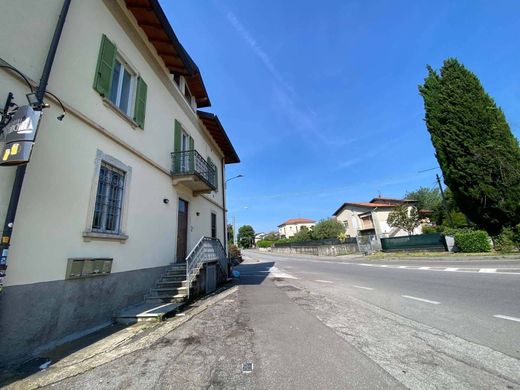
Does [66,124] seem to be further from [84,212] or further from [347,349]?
[347,349]

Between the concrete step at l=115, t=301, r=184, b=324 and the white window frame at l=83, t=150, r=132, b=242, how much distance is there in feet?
5.96

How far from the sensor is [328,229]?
47500 millimetres

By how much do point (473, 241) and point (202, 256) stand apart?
19.7 m

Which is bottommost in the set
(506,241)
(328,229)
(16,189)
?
(506,241)

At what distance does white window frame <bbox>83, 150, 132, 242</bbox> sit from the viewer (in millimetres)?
5591

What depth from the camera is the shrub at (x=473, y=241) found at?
17.6 meters

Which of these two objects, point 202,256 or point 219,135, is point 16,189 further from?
point 219,135

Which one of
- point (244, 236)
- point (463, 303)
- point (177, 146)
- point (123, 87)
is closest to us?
point (463, 303)

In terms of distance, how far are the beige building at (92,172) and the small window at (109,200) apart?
0.09ft

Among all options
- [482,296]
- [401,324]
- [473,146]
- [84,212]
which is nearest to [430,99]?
[473,146]

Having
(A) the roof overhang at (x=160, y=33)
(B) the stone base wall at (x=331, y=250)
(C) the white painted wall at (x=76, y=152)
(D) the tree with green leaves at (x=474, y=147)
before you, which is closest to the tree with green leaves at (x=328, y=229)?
(B) the stone base wall at (x=331, y=250)

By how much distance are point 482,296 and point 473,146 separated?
17.3 meters

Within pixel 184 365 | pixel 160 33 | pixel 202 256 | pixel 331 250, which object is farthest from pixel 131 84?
pixel 331 250

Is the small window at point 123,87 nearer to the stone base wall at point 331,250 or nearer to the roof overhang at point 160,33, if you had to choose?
the roof overhang at point 160,33
